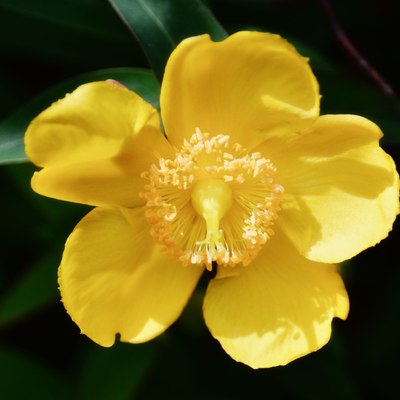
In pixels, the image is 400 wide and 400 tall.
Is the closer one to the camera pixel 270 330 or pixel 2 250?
pixel 270 330

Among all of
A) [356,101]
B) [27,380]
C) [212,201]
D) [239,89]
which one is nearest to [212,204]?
[212,201]

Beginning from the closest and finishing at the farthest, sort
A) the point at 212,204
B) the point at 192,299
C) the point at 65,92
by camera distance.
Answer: the point at 212,204 → the point at 65,92 → the point at 192,299

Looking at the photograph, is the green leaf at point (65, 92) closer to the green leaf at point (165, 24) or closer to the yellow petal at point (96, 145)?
the green leaf at point (165, 24)

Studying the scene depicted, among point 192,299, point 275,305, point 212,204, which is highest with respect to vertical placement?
point 212,204

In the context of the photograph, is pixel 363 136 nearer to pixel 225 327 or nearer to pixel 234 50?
pixel 234 50

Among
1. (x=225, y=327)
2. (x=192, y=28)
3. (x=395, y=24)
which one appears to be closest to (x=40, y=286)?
(x=225, y=327)

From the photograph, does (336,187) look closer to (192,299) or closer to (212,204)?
(212,204)

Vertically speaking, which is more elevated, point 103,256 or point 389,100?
point 103,256
